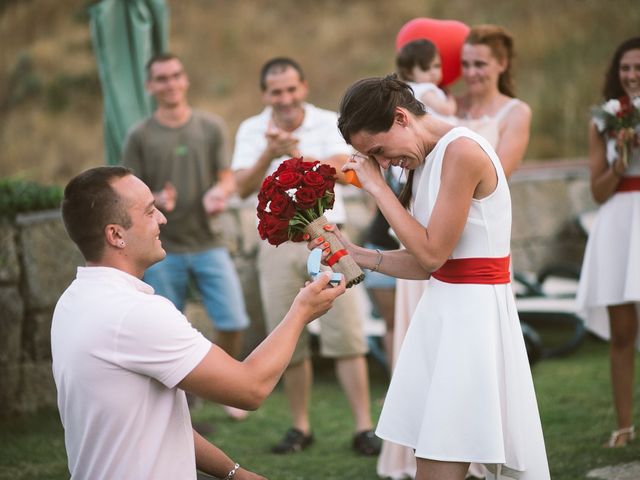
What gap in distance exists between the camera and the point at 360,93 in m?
3.03

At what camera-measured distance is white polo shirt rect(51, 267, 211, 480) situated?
2562 millimetres

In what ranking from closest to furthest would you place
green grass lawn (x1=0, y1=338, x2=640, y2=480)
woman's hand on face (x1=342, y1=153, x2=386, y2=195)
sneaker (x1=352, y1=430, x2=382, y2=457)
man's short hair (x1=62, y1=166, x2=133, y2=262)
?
man's short hair (x1=62, y1=166, x2=133, y2=262)
woman's hand on face (x1=342, y1=153, x2=386, y2=195)
green grass lawn (x1=0, y1=338, x2=640, y2=480)
sneaker (x1=352, y1=430, x2=382, y2=457)

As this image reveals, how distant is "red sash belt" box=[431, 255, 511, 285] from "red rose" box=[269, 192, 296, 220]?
57 cm

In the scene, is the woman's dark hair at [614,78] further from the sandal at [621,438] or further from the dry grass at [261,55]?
the dry grass at [261,55]

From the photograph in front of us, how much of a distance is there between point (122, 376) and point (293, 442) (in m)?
2.95

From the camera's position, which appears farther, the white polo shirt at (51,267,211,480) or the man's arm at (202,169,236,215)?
the man's arm at (202,169,236,215)

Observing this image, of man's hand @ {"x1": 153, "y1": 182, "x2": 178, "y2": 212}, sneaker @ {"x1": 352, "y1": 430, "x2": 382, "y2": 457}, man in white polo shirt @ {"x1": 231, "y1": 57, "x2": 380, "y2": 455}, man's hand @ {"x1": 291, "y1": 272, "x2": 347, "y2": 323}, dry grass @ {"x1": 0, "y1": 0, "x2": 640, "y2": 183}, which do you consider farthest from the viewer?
dry grass @ {"x1": 0, "y1": 0, "x2": 640, "y2": 183}

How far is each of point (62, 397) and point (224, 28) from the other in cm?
1946

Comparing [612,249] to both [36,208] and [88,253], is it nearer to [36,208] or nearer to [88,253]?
[88,253]

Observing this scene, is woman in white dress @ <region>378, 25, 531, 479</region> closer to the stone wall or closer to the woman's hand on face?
the woman's hand on face

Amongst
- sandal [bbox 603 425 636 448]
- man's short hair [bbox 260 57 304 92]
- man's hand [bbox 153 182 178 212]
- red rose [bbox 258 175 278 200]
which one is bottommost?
sandal [bbox 603 425 636 448]

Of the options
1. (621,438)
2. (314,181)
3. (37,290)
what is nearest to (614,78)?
(621,438)

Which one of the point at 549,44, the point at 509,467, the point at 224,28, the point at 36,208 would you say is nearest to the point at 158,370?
the point at 509,467

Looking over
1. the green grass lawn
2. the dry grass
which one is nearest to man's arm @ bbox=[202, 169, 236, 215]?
the green grass lawn
